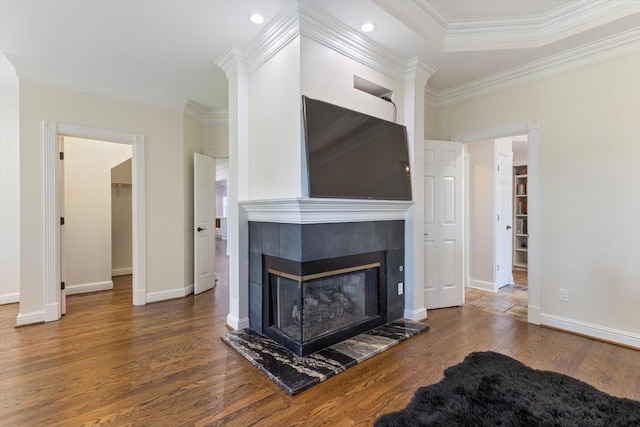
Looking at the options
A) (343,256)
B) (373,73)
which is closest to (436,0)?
(373,73)

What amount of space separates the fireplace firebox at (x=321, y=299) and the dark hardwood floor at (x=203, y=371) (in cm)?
35

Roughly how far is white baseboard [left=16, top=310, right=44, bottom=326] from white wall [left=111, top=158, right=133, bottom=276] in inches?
84.9

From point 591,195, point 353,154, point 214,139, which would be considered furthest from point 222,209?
point 591,195

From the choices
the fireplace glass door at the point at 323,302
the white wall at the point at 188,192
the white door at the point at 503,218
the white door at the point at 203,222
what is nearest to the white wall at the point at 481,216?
the white door at the point at 503,218

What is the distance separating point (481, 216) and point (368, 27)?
131 inches

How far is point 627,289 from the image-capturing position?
271 centimetres

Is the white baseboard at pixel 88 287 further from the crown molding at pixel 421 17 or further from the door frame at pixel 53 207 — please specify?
the crown molding at pixel 421 17

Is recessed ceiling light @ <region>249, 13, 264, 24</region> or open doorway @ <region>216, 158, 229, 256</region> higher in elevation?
recessed ceiling light @ <region>249, 13, 264, 24</region>

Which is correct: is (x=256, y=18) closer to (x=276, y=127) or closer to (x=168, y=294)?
(x=276, y=127)

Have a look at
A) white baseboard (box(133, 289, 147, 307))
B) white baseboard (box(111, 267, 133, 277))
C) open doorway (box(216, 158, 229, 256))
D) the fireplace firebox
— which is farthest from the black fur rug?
open doorway (box(216, 158, 229, 256))

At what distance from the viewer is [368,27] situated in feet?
8.38

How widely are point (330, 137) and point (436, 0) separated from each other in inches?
57.6

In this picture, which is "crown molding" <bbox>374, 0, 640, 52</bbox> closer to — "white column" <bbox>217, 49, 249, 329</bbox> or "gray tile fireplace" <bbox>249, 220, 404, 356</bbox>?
"white column" <bbox>217, 49, 249, 329</bbox>

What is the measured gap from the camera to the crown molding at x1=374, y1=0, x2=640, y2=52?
2.48m
